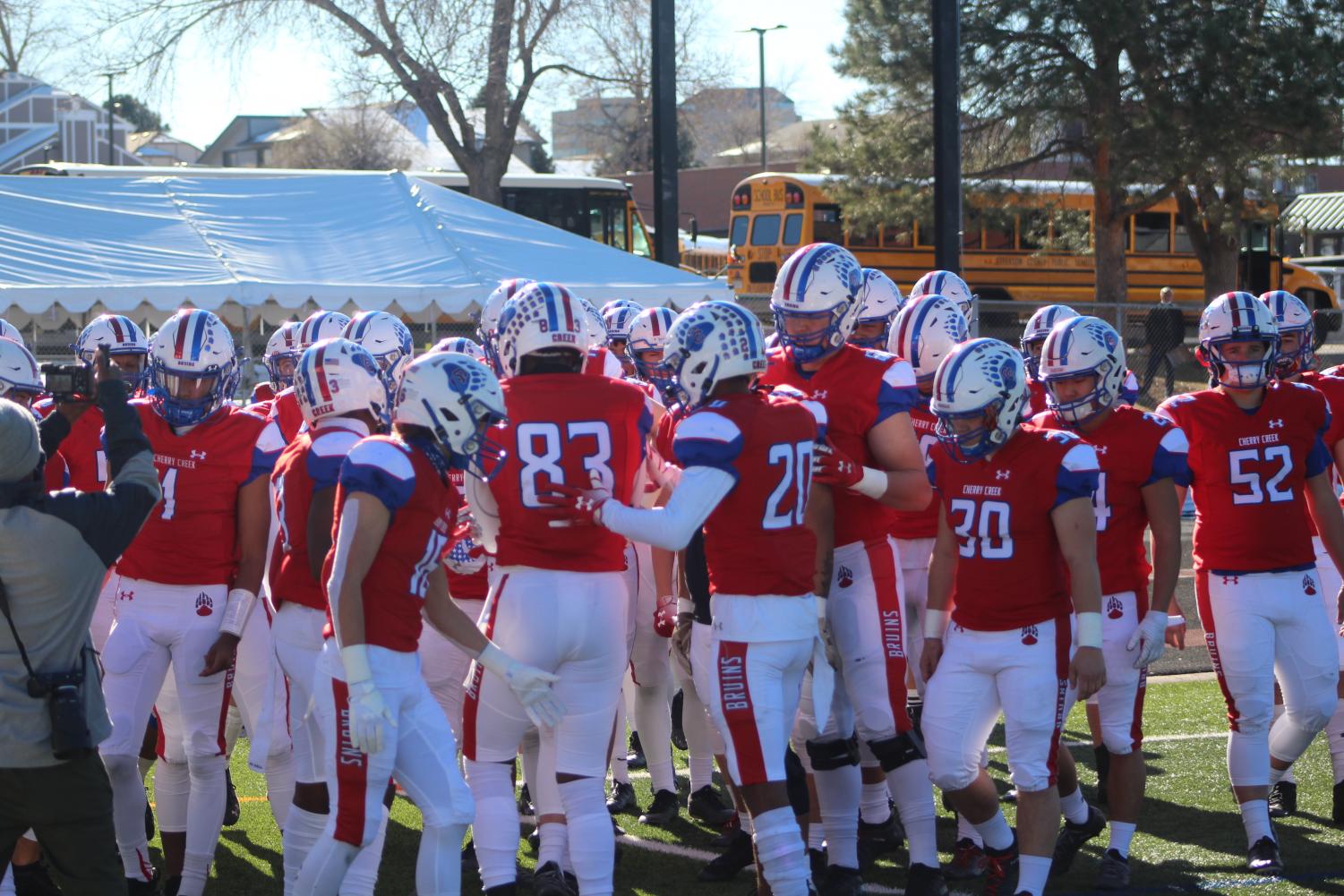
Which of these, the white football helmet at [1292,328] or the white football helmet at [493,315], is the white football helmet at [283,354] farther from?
the white football helmet at [1292,328]

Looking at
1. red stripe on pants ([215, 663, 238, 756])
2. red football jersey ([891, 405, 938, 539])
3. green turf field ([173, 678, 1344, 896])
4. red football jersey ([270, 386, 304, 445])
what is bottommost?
A: green turf field ([173, 678, 1344, 896])

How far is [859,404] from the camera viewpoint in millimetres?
5500

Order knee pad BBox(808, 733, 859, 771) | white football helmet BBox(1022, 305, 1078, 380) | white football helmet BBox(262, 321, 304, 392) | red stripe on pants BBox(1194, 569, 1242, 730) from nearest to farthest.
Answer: knee pad BBox(808, 733, 859, 771) < red stripe on pants BBox(1194, 569, 1242, 730) < white football helmet BBox(262, 321, 304, 392) < white football helmet BBox(1022, 305, 1078, 380)

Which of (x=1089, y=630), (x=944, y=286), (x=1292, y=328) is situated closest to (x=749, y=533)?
(x=1089, y=630)

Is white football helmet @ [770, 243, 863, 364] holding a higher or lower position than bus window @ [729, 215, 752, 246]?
lower

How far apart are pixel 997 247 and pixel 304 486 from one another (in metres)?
24.6

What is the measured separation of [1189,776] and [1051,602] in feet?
8.23

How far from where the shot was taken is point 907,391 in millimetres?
5500

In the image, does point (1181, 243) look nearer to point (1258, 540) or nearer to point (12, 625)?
point (1258, 540)

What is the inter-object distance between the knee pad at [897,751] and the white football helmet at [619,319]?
10.8ft

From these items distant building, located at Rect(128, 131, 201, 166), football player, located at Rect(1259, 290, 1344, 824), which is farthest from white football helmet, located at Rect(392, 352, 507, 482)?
distant building, located at Rect(128, 131, 201, 166)

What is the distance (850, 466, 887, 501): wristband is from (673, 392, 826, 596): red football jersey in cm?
40

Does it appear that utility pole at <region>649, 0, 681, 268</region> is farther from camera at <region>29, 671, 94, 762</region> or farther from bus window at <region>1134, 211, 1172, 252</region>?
bus window at <region>1134, 211, 1172, 252</region>

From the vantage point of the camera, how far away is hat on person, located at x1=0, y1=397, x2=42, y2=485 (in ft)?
13.1
